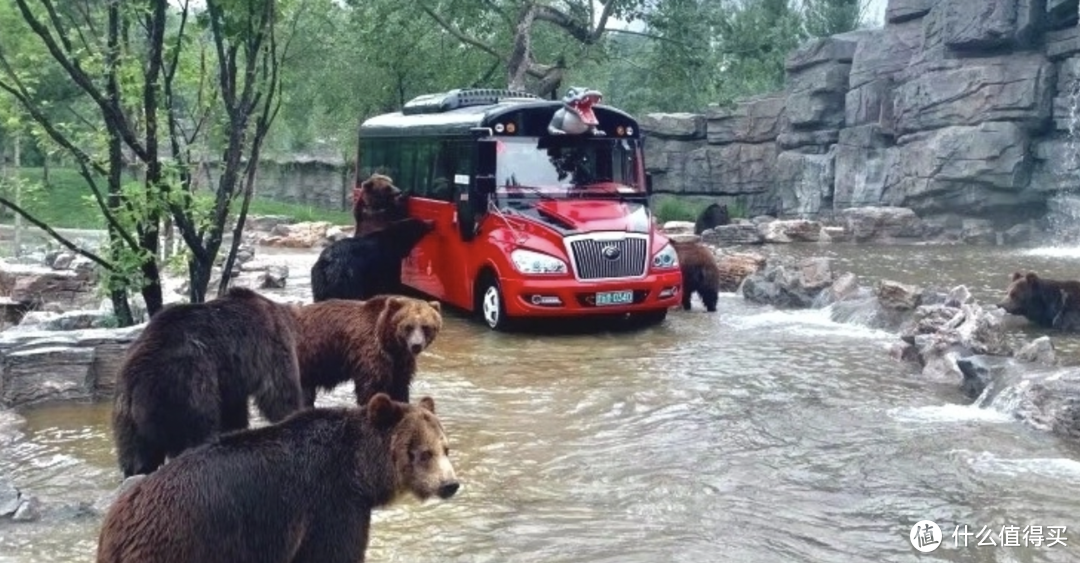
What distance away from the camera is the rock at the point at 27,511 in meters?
5.85

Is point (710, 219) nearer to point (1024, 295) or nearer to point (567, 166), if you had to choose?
point (567, 166)

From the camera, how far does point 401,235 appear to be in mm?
13422

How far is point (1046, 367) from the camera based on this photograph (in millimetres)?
9180

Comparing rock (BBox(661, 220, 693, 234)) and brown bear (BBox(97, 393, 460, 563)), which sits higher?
brown bear (BBox(97, 393, 460, 563))

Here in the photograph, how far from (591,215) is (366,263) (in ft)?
8.41

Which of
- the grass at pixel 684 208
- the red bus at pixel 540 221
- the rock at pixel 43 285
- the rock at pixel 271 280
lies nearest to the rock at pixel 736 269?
the red bus at pixel 540 221

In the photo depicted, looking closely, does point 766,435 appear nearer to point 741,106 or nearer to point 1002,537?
point 1002,537

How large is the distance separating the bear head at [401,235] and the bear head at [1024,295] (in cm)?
663

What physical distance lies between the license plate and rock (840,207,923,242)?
45.8 feet

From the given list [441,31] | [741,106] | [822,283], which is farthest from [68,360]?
[741,106]

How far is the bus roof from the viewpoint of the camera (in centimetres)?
1292

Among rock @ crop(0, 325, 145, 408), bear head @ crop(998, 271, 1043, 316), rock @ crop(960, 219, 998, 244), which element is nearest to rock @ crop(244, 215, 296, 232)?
rock @ crop(960, 219, 998, 244)

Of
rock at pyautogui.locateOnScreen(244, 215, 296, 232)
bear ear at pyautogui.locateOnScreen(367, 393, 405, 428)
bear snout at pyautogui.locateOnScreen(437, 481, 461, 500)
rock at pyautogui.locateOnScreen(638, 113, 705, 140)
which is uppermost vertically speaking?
rock at pyautogui.locateOnScreen(638, 113, 705, 140)

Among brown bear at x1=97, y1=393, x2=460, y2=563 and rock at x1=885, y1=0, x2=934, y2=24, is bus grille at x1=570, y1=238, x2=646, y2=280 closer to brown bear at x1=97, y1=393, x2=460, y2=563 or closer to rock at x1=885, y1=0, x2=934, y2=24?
brown bear at x1=97, y1=393, x2=460, y2=563
